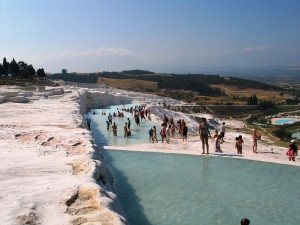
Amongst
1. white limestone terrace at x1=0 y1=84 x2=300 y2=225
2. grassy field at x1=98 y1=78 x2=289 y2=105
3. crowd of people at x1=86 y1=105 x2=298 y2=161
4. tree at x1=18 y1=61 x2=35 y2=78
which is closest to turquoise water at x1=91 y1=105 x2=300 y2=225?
white limestone terrace at x1=0 y1=84 x2=300 y2=225

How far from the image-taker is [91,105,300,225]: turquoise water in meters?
8.55

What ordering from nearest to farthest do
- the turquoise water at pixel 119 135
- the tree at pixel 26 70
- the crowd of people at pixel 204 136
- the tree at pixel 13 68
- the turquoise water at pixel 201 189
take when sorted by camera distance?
1. the turquoise water at pixel 201 189
2. the crowd of people at pixel 204 136
3. the turquoise water at pixel 119 135
4. the tree at pixel 26 70
5. the tree at pixel 13 68

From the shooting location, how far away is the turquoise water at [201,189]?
8547 millimetres

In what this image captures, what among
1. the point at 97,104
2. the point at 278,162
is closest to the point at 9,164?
the point at 278,162

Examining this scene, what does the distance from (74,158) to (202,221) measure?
4.06 m

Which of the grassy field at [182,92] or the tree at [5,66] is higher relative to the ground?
the tree at [5,66]

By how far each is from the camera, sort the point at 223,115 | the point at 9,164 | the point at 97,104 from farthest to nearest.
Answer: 1. the point at 223,115
2. the point at 97,104
3. the point at 9,164

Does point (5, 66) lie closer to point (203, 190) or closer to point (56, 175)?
point (56, 175)

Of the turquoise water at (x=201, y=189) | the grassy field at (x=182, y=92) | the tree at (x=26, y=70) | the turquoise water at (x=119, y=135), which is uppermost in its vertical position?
the tree at (x=26, y=70)

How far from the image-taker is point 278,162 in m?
13.2

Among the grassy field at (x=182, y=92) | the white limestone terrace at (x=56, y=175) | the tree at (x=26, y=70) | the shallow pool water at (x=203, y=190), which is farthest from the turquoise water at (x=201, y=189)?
the grassy field at (x=182, y=92)

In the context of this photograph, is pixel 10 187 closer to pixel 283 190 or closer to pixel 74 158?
pixel 74 158

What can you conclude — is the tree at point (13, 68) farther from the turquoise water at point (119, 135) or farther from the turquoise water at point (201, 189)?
the turquoise water at point (201, 189)

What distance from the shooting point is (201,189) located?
10.4m
